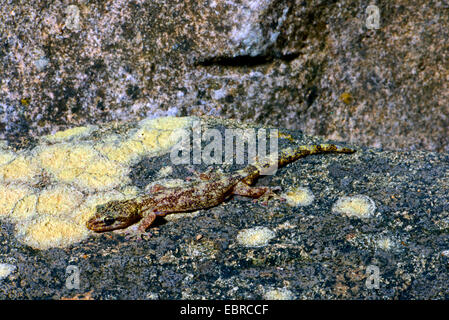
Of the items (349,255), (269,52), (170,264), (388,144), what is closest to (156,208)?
(170,264)

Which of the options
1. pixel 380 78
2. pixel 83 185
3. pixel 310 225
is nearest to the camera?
pixel 310 225

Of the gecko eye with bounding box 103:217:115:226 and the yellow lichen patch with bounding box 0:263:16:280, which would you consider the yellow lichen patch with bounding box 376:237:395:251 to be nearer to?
the gecko eye with bounding box 103:217:115:226

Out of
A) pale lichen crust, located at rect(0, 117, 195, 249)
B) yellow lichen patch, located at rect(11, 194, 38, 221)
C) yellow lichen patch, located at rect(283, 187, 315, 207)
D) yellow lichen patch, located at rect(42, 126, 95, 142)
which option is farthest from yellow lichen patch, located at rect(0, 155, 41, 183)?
yellow lichen patch, located at rect(283, 187, 315, 207)

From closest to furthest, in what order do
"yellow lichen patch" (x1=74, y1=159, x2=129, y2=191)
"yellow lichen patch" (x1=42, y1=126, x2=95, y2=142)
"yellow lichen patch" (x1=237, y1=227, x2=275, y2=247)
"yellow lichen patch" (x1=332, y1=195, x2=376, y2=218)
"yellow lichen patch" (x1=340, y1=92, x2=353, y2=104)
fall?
"yellow lichen patch" (x1=237, y1=227, x2=275, y2=247)
"yellow lichen patch" (x1=332, y1=195, x2=376, y2=218)
"yellow lichen patch" (x1=74, y1=159, x2=129, y2=191)
"yellow lichen patch" (x1=42, y1=126, x2=95, y2=142)
"yellow lichen patch" (x1=340, y1=92, x2=353, y2=104)

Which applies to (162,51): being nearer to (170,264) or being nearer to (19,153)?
(19,153)

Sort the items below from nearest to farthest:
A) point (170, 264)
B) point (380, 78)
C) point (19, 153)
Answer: point (170, 264), point (19, 153), point (380, 78)

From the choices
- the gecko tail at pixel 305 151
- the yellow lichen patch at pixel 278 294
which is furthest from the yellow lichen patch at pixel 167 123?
the yellow lichen patch at pixel 278 294

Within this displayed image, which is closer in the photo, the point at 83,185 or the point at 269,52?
the point at 83,185

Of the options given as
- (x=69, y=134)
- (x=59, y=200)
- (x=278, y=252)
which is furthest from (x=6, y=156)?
(x=278, y=252)
